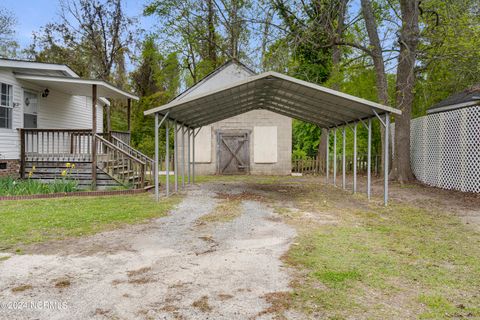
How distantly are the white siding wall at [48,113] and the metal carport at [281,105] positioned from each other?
4.20m

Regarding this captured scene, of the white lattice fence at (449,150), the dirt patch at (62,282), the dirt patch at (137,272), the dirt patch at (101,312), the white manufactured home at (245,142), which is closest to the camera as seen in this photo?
A: the dirt patch at (101,312)

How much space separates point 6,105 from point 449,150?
41.3 ft

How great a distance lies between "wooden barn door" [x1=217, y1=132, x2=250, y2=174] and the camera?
1822 cm

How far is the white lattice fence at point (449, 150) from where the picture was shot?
1066 cm

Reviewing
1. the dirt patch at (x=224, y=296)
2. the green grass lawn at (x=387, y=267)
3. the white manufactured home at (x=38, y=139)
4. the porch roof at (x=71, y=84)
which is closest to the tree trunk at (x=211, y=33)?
the porch roof at (x=71, y=84)

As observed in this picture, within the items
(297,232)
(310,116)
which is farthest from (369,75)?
(297,232)

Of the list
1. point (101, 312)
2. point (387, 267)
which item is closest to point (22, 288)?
point (101, 312)

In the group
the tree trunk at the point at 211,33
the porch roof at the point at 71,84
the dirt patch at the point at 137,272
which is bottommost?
the dirt patch at the point at 137,272

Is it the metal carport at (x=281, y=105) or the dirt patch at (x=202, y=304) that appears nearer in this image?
the dirt patch at (x=202, y=304)

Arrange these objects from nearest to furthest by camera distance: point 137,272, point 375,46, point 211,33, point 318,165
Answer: point 137,272
point 375,46
point 318,165
point 211,33

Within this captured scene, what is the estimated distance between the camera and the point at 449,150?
1177 cm

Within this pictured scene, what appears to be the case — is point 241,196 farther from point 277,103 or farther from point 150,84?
point 150,84

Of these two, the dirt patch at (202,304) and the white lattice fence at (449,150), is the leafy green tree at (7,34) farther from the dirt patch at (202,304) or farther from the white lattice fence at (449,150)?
the dirt patch at (202,304)

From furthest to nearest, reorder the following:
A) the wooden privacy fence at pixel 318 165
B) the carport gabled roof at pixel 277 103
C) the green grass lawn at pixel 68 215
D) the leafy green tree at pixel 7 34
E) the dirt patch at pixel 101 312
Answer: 1. the leafy green tree at pixel 7 34
2. the wooden privacy fence at pixel 318 165
3. the carport gabled roof at pixel 277 103
4. the green grass lawn at pixel 68 215
5. the dirt patch at pixel 101 312
